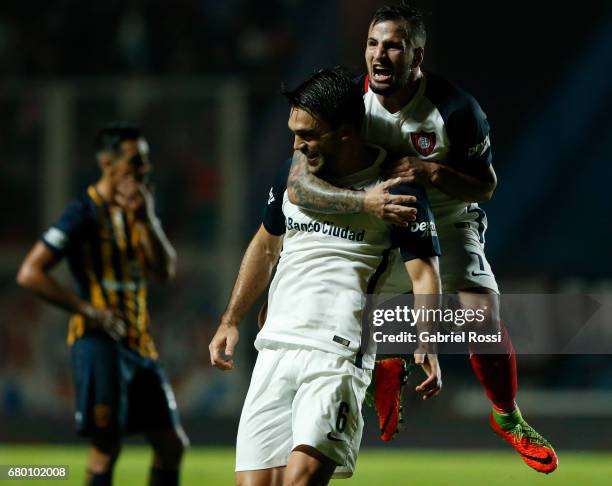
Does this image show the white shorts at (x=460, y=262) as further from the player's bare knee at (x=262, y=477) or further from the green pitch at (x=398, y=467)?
the green pitch at (x=398, y=467)

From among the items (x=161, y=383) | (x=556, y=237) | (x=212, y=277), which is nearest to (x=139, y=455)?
(x=212, y=277)

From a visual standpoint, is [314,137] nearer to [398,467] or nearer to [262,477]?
[262,477]

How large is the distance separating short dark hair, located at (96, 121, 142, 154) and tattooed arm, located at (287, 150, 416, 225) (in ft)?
6.45

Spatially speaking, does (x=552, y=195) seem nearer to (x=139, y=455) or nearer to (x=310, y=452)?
(x=139, y=455)

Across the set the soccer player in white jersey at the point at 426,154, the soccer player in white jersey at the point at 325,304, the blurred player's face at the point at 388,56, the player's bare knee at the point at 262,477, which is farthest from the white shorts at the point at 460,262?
the player's bare knee at the point at 262,477

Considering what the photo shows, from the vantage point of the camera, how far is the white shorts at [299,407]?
378 centimetres

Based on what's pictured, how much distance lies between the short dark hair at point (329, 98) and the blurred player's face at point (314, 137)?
0.06 ft

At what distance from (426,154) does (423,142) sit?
0.05 m

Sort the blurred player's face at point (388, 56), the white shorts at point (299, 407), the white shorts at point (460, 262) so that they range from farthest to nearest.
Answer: the white shorts at point (460, 262), the blurred player's face at point (388, 56), the white shorts at point (299, 407)

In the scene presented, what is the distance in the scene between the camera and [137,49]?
13.4 metres

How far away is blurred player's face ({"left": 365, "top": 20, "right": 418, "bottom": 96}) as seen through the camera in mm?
4289

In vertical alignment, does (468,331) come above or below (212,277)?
below

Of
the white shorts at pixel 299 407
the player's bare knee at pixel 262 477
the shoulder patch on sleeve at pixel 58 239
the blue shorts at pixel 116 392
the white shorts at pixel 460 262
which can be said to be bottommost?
the player's bare knee at pixel 262 477

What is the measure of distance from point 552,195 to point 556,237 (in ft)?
2.23
